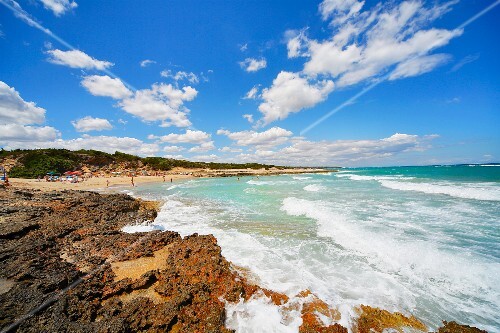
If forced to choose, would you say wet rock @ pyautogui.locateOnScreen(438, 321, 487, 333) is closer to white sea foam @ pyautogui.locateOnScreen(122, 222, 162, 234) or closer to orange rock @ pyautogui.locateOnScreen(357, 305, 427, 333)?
orange rock @ pyautogui.locateOnScreen(357, 305, 427, 333)

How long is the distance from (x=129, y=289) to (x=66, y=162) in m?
66.0

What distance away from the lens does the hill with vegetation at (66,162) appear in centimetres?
4831

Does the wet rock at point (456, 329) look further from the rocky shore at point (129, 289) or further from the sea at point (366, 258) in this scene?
the sea at point (366, 258)

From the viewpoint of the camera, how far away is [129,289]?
16.8ft

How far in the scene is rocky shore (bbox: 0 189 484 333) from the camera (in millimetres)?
3984

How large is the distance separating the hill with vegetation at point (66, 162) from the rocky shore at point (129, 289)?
177 feet

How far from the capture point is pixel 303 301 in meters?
5.00

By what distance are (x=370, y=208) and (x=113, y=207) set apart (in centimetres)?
1589

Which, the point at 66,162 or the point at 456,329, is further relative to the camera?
the point at 66,162

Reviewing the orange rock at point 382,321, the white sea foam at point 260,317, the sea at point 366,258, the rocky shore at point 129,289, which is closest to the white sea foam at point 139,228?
the sea at point 366,258

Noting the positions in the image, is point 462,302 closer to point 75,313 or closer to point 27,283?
point 75,313

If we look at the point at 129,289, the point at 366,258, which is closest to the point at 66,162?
the point at 129,289

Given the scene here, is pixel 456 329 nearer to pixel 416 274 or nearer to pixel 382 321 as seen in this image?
pixel 382 321

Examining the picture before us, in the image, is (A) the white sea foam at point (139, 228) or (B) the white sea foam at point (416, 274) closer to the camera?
(B) the white sea foam at point (416, 274)
